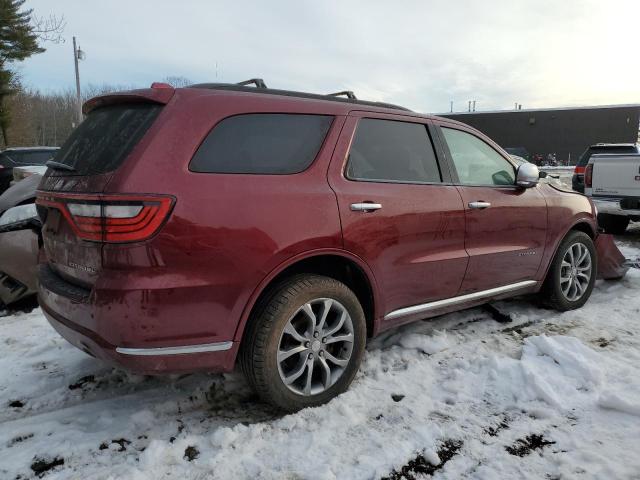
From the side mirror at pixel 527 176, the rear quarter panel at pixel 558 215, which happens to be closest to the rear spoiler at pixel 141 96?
the side mirror at pixel 527 176

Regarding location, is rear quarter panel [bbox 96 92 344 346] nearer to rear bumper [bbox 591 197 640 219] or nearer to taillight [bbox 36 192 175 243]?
taillight [bbox 36 192 175 243]

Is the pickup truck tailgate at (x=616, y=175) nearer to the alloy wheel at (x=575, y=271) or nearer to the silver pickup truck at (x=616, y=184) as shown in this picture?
the silver pickup truck at (x=616, y=184)

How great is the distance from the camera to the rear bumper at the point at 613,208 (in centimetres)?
748

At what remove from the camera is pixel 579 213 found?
441 centimetres

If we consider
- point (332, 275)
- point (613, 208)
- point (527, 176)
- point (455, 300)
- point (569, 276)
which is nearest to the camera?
point (332, 275)

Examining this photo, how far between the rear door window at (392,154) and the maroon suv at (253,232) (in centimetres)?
1

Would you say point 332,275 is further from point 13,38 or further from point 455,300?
point 13,38

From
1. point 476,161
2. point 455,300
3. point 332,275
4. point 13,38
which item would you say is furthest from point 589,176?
point 13,38

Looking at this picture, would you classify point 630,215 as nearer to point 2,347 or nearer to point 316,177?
point 316,177

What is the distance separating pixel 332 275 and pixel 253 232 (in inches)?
28.8

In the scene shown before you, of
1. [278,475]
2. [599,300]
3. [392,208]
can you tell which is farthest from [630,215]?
[278,475]

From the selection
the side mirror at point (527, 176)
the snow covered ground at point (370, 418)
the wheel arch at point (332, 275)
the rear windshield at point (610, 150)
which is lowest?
the snow covered ground at point (370, 418)

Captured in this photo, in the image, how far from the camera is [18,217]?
4.41 meters

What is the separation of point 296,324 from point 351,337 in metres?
0.35
